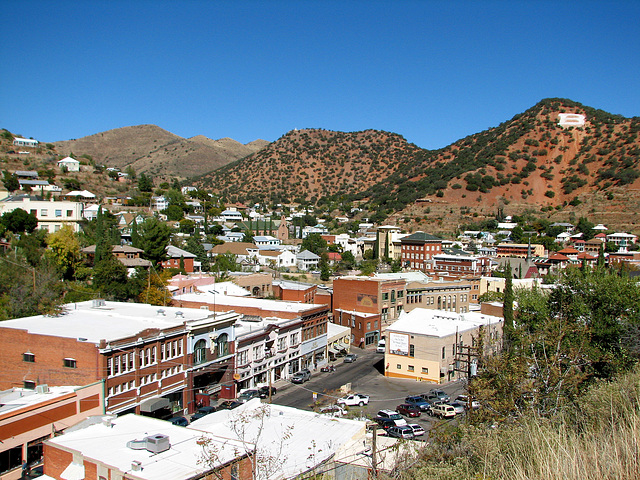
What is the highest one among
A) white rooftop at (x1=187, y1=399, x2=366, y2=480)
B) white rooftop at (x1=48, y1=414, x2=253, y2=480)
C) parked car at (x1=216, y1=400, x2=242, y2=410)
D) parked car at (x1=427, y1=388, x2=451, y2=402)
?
white rooftop at (x1=48, y1=414, x2=253, y2=480)

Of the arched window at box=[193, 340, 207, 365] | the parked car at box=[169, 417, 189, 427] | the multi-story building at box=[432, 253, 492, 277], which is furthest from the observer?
the multi-story building at box=[432, 253, 492, 277]

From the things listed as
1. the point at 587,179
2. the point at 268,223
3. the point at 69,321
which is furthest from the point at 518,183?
the point at 69,321

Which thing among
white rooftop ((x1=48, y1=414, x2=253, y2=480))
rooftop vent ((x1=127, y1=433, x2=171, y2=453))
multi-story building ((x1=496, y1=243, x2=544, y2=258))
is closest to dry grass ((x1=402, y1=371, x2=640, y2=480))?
white rooftop ((x1=48, y1=414, x2=253, y2=480))

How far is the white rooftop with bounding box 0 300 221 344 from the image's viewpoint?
81.7 ft

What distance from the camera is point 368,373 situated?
120 ft

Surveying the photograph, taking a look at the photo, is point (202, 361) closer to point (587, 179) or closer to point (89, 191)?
point (89, 191)

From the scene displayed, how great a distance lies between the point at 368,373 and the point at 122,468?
2461 centimetres

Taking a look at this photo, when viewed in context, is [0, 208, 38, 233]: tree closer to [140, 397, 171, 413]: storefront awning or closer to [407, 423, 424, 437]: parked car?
[140, 397, 171, 413]: storefront awning

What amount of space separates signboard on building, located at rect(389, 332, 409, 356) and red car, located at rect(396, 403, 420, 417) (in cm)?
870

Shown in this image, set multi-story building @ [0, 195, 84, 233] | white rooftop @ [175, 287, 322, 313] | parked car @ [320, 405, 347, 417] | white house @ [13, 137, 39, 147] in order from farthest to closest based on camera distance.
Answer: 1. white house @ [13, 137, 39, 147]
2. multi-story building @ [0, 195, 84, 233]
3. white rooftop @ [175, 287, 322, 313]
4. parked car @ [320, 405, 347, 417]

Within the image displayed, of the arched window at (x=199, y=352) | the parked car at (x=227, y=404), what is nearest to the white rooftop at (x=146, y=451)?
the parked car at (x=227, y=404)

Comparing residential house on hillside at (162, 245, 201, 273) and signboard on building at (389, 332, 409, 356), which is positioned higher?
residential house on hillside at (162, 245, 201, 273)

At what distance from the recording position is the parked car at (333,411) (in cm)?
2119

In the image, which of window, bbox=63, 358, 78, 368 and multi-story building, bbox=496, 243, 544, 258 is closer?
window, bbox=63, 358, 78, 368
